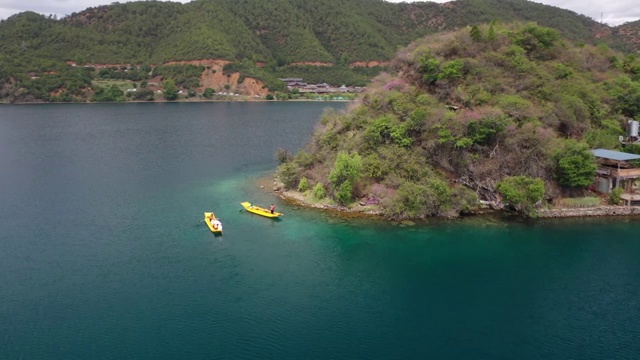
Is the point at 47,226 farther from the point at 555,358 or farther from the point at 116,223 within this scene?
the point at 555,358

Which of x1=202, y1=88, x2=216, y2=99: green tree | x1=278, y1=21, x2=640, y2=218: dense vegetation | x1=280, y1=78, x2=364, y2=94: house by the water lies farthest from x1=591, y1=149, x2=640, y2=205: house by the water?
x1=202, y1=88, x2=216, y2=99: green tree

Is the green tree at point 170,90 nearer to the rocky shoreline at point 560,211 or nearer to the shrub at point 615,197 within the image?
the rocky shoreline at point 560,211

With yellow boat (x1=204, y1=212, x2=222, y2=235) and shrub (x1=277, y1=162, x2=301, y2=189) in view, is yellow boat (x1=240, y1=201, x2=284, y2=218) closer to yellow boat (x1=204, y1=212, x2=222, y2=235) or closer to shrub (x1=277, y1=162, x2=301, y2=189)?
yellow boat (x1=204, y1=212, x2=222, y2=235)

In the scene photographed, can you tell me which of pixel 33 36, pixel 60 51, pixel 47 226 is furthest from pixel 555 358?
pixel 33 36

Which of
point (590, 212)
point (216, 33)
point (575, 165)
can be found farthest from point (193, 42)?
point (590, 212)

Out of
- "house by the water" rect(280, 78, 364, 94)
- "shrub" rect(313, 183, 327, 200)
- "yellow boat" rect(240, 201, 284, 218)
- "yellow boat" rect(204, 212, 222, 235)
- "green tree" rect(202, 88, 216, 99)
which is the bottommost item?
"yellow boat" rect(204, 212, 222, 235)

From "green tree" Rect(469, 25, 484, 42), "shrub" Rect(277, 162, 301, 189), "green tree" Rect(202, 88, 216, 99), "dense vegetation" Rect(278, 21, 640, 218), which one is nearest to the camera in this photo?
"dense vegetation" Rect(278, 21, 640, 218)
